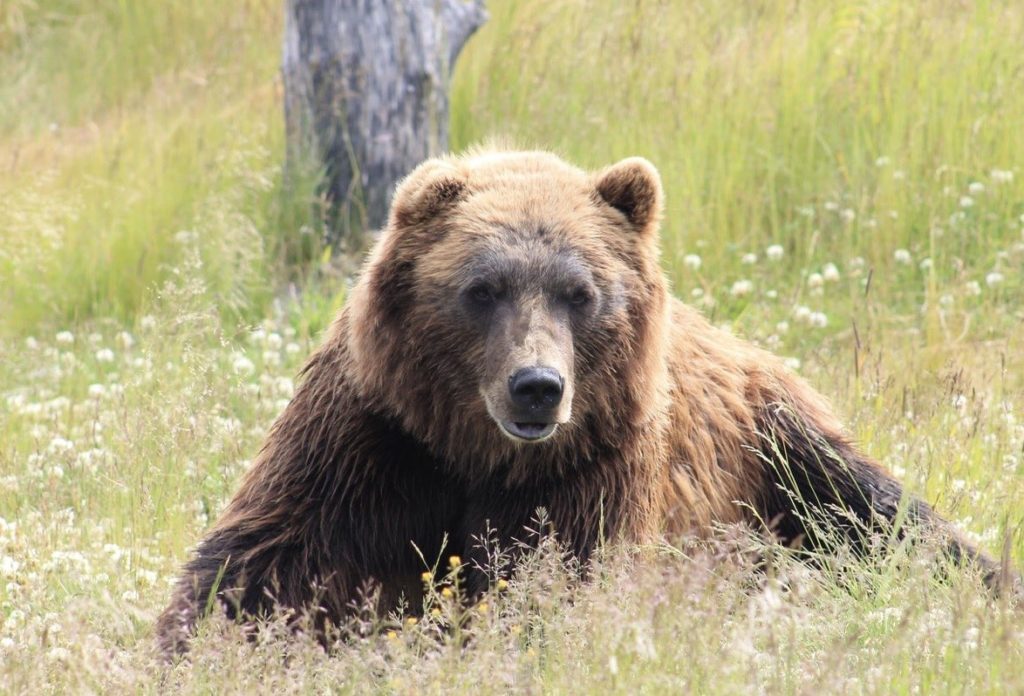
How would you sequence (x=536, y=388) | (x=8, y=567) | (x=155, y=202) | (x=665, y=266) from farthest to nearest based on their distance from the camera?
(x=155, y=202) < (x=665, y=266) < (x=8, y=567) < (x=536, y=388)

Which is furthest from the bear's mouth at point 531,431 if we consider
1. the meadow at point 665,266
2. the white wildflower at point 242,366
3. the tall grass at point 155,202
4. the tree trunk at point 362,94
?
the tree trunk at point 362,94

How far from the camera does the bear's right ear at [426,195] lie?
4.75m

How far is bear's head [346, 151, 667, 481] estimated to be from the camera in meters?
4.59

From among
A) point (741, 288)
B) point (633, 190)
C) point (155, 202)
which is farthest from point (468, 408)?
point (155, 202)

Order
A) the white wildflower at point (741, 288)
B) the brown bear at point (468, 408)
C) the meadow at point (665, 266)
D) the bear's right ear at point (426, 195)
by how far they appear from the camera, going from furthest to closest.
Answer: the white wildflower at point (741, 288) → the bear's right ear at point (426, 195) → the brown bear at point (468, 408) → the meadow at point (665, 266)

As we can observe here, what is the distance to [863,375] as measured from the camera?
6.75m

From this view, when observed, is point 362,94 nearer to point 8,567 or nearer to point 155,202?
point 155,202

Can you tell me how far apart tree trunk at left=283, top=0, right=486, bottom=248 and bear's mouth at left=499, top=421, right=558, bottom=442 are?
4.17 meters

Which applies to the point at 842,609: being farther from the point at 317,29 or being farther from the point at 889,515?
the point at 317,29

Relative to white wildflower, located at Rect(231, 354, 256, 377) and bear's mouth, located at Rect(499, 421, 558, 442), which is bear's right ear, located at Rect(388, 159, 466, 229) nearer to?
bear's mouth, located at Rect(499, 421, 558, 442)

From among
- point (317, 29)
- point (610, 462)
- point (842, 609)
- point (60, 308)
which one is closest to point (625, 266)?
point (610, 462)

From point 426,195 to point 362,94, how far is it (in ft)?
12.2

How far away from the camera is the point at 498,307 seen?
4.59 m

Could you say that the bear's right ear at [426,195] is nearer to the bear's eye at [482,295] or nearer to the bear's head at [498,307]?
the bear's head at [498,307]
